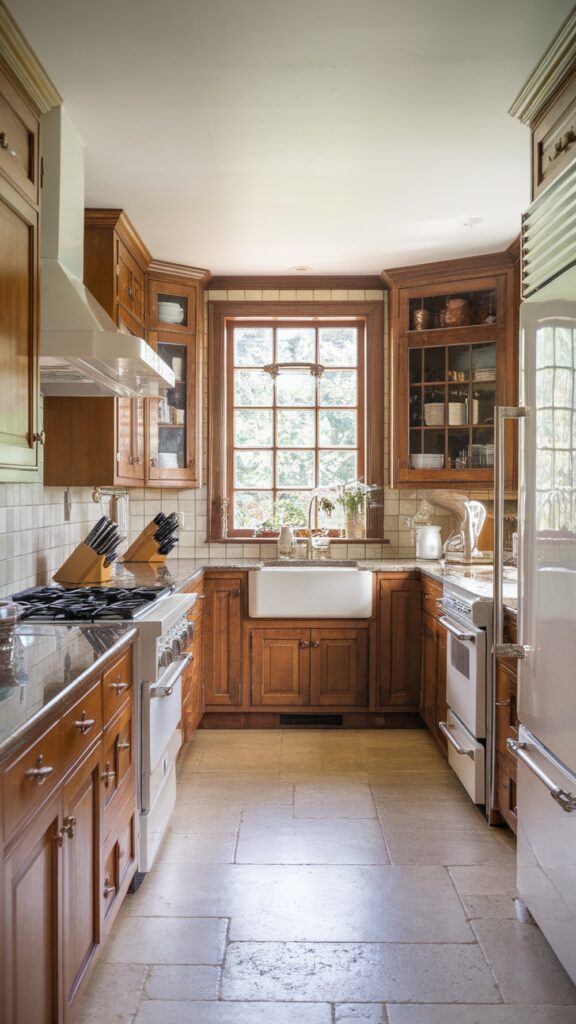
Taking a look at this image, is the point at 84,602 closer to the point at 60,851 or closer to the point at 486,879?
the point at 60,851

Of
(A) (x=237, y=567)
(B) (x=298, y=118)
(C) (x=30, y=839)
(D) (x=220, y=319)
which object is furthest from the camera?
(D) (x=220, y=319)

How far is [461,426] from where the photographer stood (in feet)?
15.4

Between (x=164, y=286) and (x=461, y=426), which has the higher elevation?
(x=164, y=286)

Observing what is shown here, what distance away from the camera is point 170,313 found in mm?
4785

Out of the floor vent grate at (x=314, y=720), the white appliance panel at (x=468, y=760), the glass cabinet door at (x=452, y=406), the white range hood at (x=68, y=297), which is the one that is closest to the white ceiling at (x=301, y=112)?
the white range hood at (x=68, y=297)

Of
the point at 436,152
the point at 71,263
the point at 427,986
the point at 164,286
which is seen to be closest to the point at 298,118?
the point at 436,152

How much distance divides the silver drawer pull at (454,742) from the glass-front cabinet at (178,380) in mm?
2016

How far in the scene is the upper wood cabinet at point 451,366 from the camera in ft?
14.9

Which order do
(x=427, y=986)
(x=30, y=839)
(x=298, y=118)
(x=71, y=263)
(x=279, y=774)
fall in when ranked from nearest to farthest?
1. (x=30, y=839)
2. (x=427, y=986)
3. (x=298, y=118)
4. (x=71, y=263)
5. (x=279, y=774)

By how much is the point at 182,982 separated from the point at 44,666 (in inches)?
37.4

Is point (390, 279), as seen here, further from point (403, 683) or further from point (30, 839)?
point (30, 839)

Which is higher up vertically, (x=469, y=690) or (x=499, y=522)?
(x=499, y=522)

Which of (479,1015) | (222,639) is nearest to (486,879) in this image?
(479,1015)

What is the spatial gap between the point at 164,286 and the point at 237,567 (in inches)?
66.3
